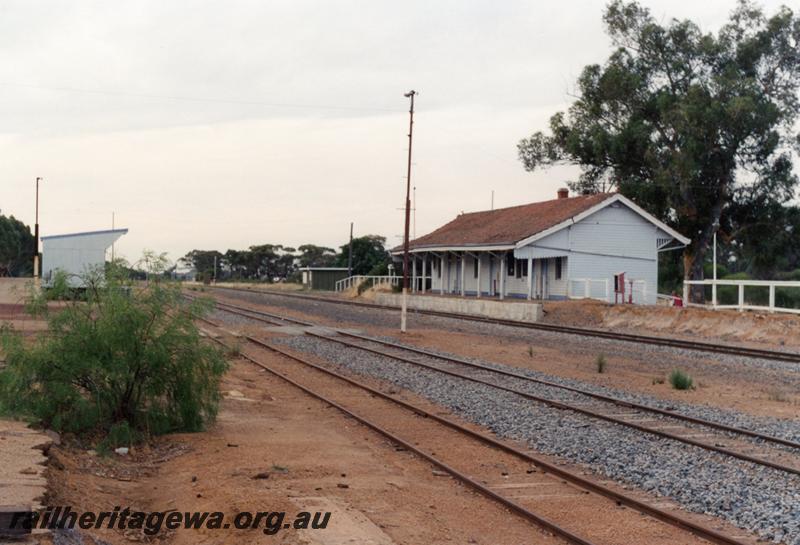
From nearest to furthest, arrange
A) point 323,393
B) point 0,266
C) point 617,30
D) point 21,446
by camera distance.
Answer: point 21,446, point 323,393, point 617,30, point 0,266

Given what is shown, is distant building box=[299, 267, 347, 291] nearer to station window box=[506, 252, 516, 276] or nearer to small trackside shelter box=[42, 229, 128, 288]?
small trackside shelter box=[42, 229, 128, 288]

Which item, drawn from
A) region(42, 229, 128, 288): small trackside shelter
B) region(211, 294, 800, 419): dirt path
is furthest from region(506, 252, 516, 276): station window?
region(42, 229, 128, 288): small trackside shelter

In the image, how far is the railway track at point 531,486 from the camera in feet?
24.3

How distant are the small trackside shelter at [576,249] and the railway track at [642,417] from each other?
2079 cm

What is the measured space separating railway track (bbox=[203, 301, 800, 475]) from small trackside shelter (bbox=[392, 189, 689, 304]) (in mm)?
20793

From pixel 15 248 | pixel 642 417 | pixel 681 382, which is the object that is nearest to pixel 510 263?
pixel 681 382

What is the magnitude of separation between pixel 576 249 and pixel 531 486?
111 ft

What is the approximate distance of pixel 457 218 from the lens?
60.8 m

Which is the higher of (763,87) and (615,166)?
(763,87)

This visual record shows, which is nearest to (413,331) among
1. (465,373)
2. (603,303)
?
(603,303)

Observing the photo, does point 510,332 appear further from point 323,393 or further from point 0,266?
point 0,266

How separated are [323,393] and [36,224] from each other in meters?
39.3

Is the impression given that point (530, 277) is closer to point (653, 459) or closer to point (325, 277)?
point (653, 459)

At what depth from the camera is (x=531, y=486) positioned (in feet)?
29.8
